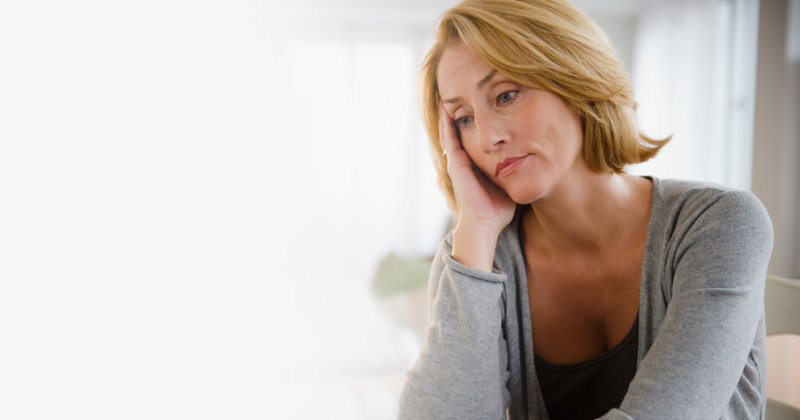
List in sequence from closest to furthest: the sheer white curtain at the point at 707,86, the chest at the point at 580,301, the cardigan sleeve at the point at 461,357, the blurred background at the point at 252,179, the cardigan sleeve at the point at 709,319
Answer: the cardigan sleeve at the point at 709,319
the cardigan sleeve at the point at 461,357
the chest at the point at 580,301
the blurred background at the point at 252,179
the sheer white curtain at the point at 707,86

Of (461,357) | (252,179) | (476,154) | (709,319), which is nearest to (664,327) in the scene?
(709,319)

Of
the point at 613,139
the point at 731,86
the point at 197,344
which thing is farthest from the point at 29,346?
the point at 731,86

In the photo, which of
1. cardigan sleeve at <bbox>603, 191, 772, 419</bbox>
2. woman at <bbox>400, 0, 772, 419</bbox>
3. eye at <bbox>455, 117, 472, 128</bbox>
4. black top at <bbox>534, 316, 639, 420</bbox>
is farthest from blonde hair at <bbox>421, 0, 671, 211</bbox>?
black top at <bbox>534, 316, 639, 420</bbox>

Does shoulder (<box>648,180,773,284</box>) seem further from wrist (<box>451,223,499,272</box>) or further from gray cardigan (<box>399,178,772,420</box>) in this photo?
Result: wrist (<box>451,223,499,272</box>)

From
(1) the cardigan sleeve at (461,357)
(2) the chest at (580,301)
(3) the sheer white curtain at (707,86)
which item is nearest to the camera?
(1) the cardigan sleeve at (461,357)

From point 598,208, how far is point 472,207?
9.0 inches

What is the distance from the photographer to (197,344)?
1791mm

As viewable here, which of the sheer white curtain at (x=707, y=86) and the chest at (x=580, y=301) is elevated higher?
the sheer white curtain at (x=707, y=86)

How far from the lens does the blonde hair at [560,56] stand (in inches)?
31.9

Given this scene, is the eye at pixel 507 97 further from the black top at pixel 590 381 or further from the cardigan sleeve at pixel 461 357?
the black top at pixel 590 381

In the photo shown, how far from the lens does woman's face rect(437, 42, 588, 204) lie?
2.72 feet

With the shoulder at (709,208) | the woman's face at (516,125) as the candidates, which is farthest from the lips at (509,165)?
the shoulder at (709,208)

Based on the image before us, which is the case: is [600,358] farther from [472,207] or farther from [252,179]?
[252,179]

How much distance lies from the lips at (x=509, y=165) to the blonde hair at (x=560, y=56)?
0.12 meters
